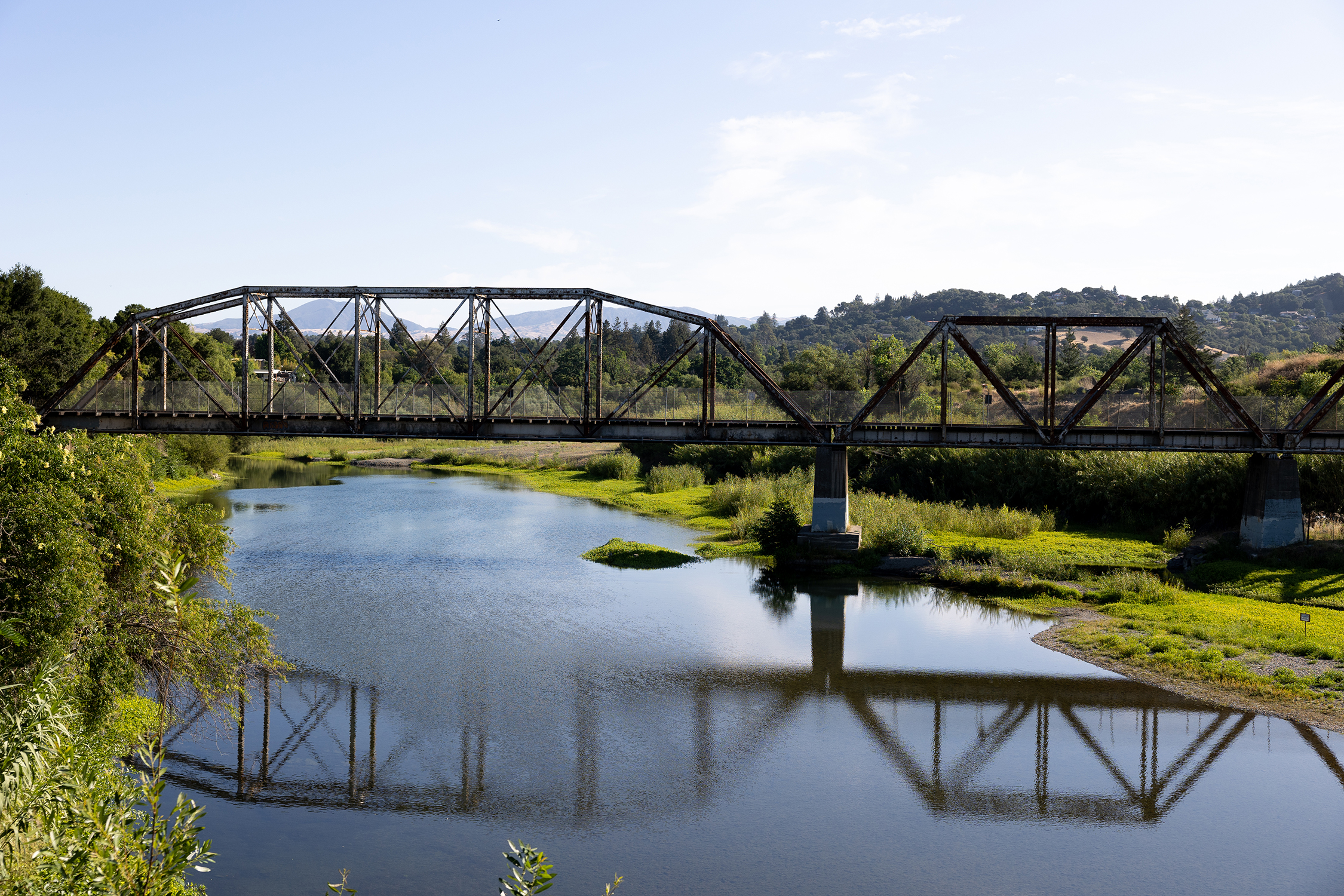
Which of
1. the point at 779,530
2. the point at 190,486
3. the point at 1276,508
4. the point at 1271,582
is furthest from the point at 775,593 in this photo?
the point at 190,486

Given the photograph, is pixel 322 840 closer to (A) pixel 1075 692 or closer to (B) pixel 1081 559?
(A) pixel 1075 692

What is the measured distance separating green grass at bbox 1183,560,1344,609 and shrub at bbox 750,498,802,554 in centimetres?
1433

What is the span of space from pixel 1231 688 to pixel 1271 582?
11.6m

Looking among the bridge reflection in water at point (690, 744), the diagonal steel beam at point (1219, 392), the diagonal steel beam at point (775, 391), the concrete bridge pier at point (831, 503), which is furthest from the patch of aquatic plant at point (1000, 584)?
the diagonal steel beam at point (1219, 392)

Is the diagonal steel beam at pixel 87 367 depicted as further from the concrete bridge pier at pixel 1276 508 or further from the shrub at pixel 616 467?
the concrete bridge pier at pixel 1276 508

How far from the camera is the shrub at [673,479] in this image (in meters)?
63.3

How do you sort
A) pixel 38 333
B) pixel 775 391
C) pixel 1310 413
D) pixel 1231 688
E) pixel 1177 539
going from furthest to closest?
pixel 38 333, pixel 775 391, pixel 1177 539, pixel 1310 413, pixel 1231 688

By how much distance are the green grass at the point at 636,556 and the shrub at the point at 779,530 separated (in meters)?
2.97

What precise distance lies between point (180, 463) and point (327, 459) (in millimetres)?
23735

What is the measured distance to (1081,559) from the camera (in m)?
36.4

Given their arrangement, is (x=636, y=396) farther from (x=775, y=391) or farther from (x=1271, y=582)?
(x=1271, y=582)

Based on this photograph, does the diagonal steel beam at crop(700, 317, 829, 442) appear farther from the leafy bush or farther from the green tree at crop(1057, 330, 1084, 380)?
the green tree at crop(1057, 330, 1084, 380)

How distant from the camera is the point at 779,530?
131ft

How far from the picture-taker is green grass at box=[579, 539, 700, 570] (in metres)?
38.0
